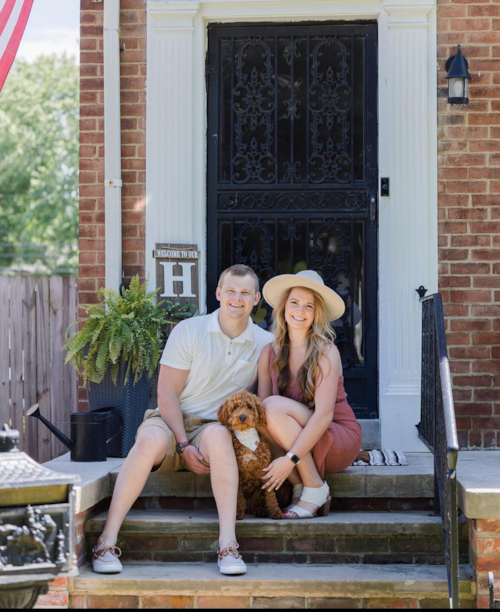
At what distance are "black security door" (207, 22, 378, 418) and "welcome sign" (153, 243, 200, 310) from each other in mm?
189

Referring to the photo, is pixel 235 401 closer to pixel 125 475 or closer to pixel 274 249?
pixel 125 475

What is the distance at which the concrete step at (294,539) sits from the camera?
4.34m

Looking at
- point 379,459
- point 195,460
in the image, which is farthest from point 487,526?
point 195,460

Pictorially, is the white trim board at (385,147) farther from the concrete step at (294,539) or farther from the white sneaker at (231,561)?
the white sneaker at (231,561)

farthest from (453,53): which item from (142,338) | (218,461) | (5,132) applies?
(5,132)

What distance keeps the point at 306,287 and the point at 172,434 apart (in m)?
1.04

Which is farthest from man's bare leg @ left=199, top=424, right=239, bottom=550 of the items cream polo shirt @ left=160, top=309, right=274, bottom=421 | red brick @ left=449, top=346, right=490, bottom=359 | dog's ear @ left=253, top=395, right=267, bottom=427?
red brick @ left=449, top=346, right=490, bottom=359

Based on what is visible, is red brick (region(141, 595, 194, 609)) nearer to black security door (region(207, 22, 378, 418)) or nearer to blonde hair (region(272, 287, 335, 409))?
blonde hair (region(272, 287, 335, 409))

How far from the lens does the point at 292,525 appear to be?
14.2 ft

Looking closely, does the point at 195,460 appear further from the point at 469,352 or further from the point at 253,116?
the point at 253,116

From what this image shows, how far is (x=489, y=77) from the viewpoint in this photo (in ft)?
18.8

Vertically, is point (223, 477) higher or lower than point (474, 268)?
lower

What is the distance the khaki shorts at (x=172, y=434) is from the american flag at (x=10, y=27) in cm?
235

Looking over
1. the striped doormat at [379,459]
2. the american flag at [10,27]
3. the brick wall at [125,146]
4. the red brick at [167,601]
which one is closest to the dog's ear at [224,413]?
the red brick at [167,601]
